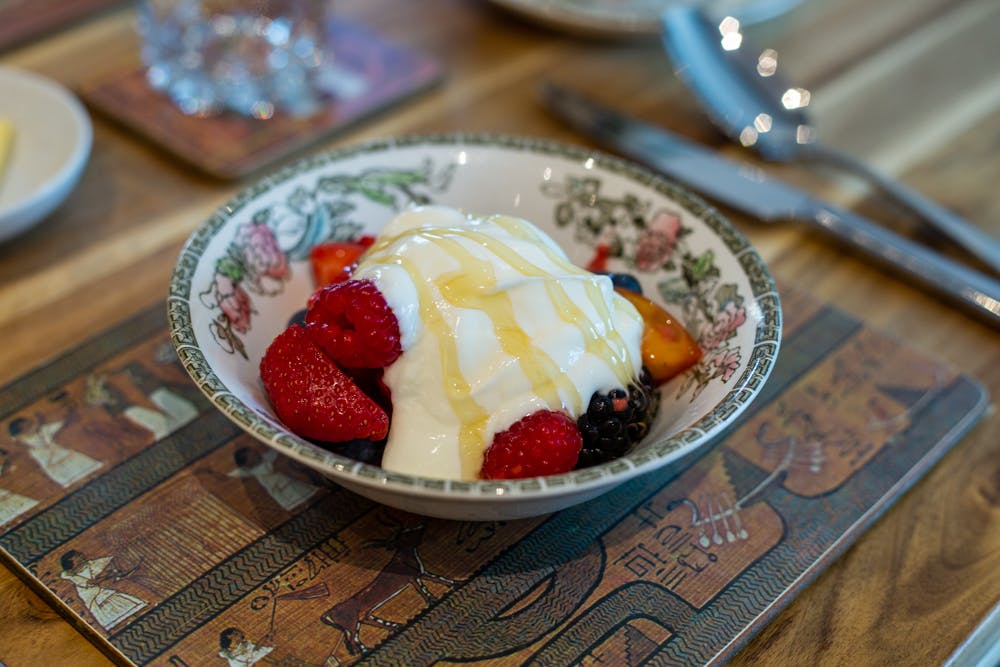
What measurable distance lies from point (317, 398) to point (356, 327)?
0.23 ft

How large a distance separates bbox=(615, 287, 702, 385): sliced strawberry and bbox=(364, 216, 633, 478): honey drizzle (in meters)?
0.05

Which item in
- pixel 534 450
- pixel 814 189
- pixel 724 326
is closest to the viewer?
pixel 534 450

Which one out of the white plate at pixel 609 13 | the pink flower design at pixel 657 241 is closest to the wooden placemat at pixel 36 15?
the white plate at pixel 609 13

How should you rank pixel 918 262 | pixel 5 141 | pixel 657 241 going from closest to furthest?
pixel 657 241 < pixel 918 262 < pixel 5 141

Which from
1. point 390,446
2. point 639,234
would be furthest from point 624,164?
point 390,446

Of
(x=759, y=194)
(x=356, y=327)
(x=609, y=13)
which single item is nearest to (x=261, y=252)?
(x=356, y=327)

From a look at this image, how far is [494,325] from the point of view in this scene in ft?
2.90

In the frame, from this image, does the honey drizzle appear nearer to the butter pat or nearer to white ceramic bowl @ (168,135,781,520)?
white ceramic bowl @ (168,135,781,520)

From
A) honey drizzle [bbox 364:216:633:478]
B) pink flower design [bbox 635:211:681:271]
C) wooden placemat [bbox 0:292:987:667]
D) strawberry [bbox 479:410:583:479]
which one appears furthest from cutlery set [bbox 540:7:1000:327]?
strawberry [bbox 479:410:583:479]

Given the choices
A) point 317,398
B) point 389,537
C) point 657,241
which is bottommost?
point 389,537

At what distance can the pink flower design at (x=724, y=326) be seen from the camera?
95 centimetres

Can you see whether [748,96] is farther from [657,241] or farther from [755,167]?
[657,241]

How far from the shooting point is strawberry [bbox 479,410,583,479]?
0.81 m

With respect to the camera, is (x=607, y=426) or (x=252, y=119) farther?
(x=252, y=119)
